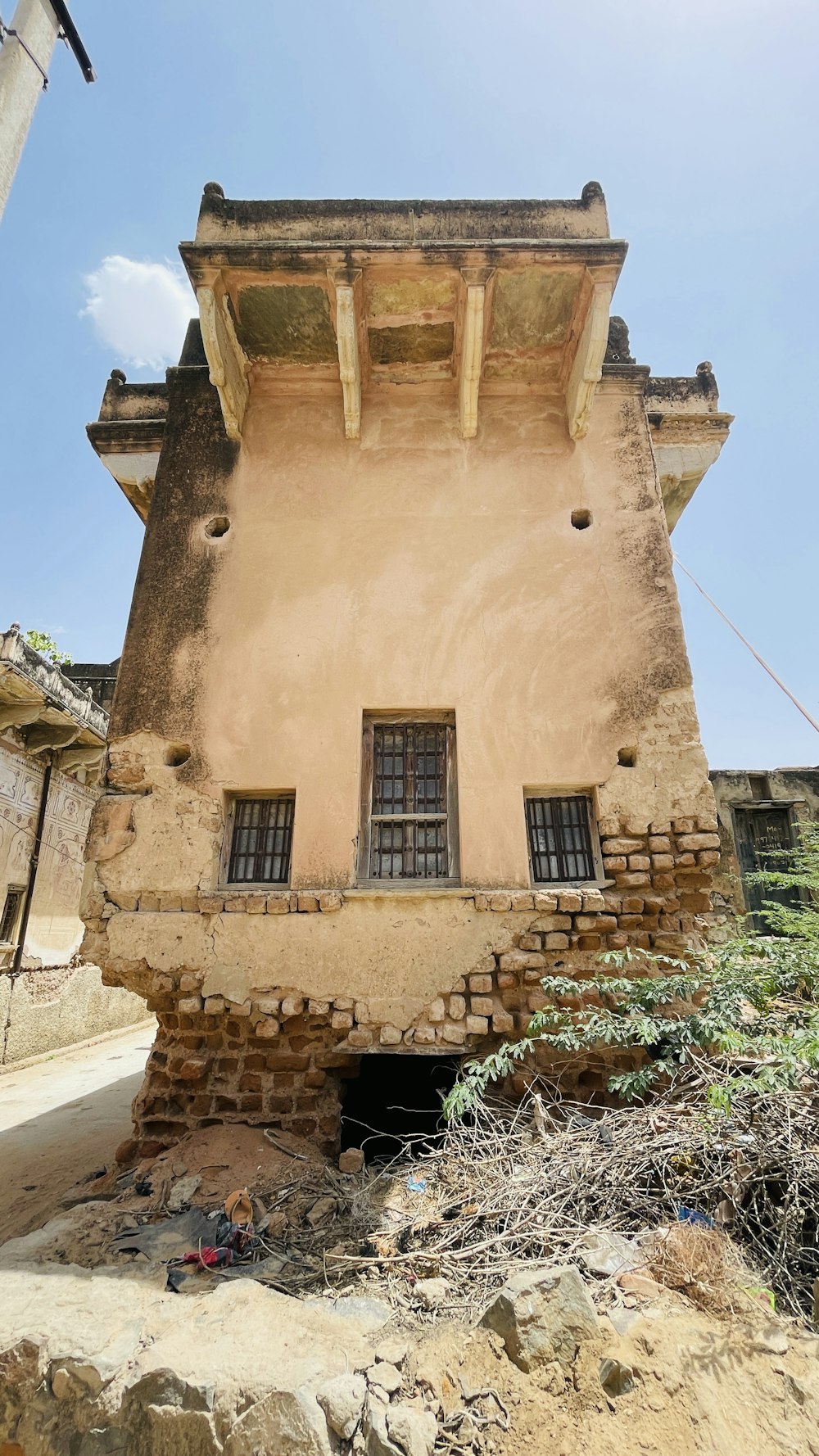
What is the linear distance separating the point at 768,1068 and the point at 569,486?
5154mm

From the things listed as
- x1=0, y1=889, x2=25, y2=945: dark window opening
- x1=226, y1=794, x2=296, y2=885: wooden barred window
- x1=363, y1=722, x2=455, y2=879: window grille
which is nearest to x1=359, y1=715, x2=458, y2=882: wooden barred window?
x1=363, y1=722, x2=455, y2=879: window grille

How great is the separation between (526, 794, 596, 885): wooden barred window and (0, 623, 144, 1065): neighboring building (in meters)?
7.99

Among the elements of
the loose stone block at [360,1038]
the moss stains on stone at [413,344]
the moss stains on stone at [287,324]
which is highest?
the moss stains on stone at [287,324]

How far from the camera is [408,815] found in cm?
562

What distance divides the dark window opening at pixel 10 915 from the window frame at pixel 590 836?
32.9 feet

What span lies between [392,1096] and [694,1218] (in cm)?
334

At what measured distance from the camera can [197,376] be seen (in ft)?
22.1

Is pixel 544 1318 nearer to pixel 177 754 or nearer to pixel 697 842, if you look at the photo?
pixel 697 842

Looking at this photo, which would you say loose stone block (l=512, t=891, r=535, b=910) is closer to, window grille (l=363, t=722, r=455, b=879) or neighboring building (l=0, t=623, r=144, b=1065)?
window grille (l=363, t=722, r=455, b=879)

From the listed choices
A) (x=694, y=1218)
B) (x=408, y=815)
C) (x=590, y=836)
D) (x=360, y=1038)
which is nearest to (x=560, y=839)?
(x=590, y=836)

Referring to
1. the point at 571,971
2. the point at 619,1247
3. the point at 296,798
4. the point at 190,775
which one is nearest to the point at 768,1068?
the point at 619,1247

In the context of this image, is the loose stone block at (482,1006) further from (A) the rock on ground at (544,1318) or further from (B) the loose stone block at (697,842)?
(A) the rock on ground at (544,1318)

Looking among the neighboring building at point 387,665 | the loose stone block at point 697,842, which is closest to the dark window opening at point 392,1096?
the neighboring building at point 387,665

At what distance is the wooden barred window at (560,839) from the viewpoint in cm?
543
